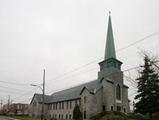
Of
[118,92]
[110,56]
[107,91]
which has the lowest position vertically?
[118,92]

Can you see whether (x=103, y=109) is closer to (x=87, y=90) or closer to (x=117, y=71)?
(x=87, y=90)

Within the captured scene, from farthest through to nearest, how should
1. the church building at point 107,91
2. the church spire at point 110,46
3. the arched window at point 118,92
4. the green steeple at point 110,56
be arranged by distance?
the church spire at point 110,46, the green steeple at point 110,56, the arched window at point 118,92, the church building at point 107,91

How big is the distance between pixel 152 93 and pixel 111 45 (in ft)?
64.3

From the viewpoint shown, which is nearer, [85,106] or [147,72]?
[147,72]

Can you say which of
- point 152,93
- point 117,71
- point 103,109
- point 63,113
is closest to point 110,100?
point 103,109

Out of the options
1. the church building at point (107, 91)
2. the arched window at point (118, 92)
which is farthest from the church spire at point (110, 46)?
the arched window at point (118, 92)

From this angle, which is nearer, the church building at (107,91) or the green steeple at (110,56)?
the church building at (107,91)

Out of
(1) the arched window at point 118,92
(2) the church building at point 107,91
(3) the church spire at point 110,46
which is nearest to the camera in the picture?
(2) the church building at point 107,91

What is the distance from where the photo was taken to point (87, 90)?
54.9 m

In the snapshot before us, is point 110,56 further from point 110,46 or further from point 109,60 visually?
point 110,46

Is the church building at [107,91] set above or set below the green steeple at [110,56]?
below

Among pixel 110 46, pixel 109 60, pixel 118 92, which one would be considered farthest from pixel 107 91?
pixel 110 46

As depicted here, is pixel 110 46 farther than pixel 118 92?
Yes

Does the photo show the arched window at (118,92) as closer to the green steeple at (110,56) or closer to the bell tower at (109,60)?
the bell tower at (109,60)
